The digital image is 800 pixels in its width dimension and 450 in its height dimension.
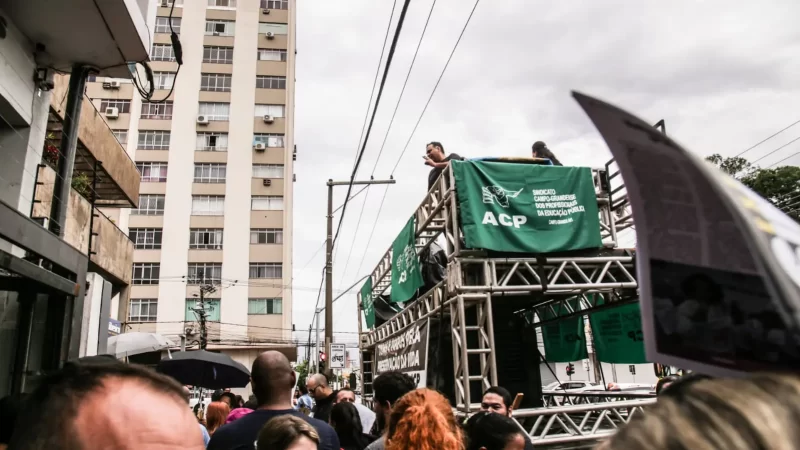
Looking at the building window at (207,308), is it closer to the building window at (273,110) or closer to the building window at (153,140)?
the building window at (153,140)

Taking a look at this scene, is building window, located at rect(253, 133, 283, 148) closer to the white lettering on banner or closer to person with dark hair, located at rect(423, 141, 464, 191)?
person with dark hair, located at rect(423, 141, 464, 191)

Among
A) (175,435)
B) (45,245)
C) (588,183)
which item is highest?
(588,183)

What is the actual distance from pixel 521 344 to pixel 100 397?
34.2ft

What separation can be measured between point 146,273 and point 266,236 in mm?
8622

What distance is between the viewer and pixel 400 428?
278 cm

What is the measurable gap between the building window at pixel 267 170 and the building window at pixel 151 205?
7.05m

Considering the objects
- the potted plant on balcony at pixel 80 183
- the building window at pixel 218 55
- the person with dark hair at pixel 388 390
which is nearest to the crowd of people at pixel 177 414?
the person with dark hair at pixel 388 390

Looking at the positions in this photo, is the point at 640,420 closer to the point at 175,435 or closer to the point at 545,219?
the point at 175,435

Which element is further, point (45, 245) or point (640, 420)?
point (45, 245)

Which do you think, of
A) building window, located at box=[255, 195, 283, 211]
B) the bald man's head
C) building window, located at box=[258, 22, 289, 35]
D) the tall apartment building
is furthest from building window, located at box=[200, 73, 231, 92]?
the bald man's head

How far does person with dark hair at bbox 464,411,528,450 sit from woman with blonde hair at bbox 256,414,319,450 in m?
0.94

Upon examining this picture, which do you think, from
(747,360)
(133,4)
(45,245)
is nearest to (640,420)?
(747,360)

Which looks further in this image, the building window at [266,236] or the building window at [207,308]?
the building window at [266,236]

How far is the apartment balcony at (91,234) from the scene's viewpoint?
24.7ft
